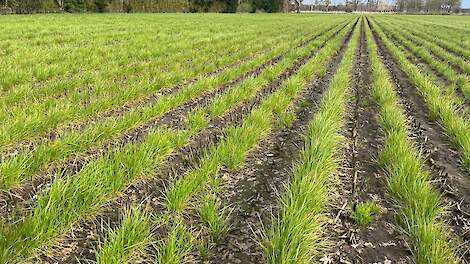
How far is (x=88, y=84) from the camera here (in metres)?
7.46

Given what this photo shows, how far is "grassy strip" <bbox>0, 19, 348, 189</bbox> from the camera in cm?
340

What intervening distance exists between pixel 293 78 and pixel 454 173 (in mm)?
4712

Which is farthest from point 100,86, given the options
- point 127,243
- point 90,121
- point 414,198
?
point 414,198

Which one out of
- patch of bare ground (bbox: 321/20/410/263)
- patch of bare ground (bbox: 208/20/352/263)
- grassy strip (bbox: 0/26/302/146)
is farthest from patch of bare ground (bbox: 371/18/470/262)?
grassy strip (bbox: 0/26/302/146)

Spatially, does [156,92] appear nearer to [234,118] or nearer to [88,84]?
[88,84]

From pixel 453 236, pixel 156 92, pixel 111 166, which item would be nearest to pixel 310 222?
pixel 453 236

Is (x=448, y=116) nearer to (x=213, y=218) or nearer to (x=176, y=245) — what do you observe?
(x=213, y=218)

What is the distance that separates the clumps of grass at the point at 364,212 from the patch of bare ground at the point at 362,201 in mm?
34

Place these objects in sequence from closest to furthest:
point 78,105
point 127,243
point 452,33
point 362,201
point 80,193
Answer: point 127,243 → point 80,193 → point 362,201 → point 78,105 → point 452,33

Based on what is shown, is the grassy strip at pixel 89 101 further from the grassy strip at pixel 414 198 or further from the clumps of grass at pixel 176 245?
the grassy strip at pixel 414 198

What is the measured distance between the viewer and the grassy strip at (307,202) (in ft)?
Answer: 8.27

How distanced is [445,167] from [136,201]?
3.39 m

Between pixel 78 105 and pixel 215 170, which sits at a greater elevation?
pixel 78 105

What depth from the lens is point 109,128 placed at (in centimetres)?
472
